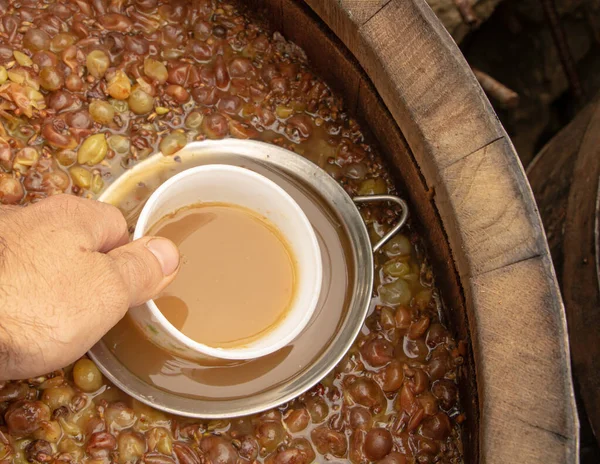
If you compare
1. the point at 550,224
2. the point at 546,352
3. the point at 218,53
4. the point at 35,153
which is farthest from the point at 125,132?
the point at 550,224

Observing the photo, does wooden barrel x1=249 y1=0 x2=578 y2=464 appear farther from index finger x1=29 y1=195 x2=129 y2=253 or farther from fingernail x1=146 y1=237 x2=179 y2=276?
index finger x1=29 y1=195 x2=129 y2=253

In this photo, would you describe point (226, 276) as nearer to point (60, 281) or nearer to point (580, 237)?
point (60, 281)

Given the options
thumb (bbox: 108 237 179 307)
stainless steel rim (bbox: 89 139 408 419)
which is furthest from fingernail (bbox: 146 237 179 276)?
stainless steel rim (bbox: 89 139 408 419)

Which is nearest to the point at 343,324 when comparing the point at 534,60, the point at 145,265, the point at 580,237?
the point at 145,265

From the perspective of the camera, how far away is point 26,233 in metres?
1.27

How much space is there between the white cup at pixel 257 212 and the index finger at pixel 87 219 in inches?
2.4

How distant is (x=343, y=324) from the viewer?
5.43 ft

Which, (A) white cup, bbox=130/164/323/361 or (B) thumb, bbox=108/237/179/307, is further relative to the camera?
(A) white cup, bbox=130/164/323/361

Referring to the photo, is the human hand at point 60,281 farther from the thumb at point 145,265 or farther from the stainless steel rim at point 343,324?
the stainless steel rim at point 343,324

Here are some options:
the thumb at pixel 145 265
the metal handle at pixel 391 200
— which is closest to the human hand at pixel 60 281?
the thumb at pixel 145 265

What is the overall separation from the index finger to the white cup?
0.06 m

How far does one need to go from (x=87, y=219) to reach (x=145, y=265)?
0.16 m

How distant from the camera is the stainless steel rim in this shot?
61.1 inches

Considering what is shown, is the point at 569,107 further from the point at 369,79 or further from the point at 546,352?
the point at 546,352
